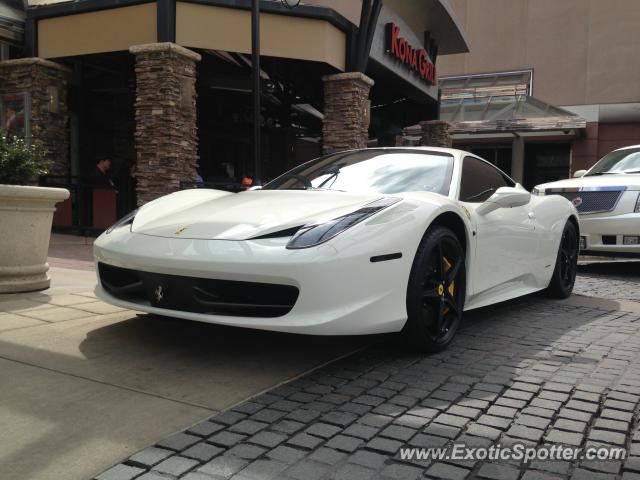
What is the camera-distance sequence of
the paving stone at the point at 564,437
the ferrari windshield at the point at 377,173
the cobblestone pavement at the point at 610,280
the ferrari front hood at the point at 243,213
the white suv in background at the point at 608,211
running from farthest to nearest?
1. the white suv in background at the point at 608,211
2. the cobblestone pavement at the point at 610,280
3. the ferrari windshield at the point at 377,173
4. the ferrari front hood at the point at 243,213
5. the paving stone at the point at 564,437

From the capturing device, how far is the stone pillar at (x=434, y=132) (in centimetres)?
1962

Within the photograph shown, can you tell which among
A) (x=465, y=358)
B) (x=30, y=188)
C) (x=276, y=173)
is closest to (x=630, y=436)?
(x=465, y=358)

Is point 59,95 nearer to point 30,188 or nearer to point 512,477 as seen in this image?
point 30,188

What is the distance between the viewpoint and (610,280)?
7133 millimetres

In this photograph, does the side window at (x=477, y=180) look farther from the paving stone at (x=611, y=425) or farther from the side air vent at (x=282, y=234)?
the paving stone at (x=611, y=425)

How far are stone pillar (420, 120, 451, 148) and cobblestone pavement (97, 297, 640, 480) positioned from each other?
1639 centimetres

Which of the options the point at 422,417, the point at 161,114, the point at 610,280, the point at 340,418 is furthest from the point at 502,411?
the point at 161,114

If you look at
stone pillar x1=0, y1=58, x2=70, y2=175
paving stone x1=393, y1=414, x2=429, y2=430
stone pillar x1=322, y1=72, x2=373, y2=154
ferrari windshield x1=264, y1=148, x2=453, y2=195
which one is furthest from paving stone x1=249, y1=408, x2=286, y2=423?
stone pillar x1=0, y1=58, x2=70, y2=175

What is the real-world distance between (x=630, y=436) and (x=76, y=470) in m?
2.09

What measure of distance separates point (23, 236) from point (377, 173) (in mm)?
2866

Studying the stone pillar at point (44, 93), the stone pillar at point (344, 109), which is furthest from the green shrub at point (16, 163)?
the stone pillar at point (344, 109)

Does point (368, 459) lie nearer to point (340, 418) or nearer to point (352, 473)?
point (352, 473)

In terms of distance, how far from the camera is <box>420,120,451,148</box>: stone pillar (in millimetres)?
19625

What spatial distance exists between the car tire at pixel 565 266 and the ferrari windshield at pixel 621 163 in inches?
118
